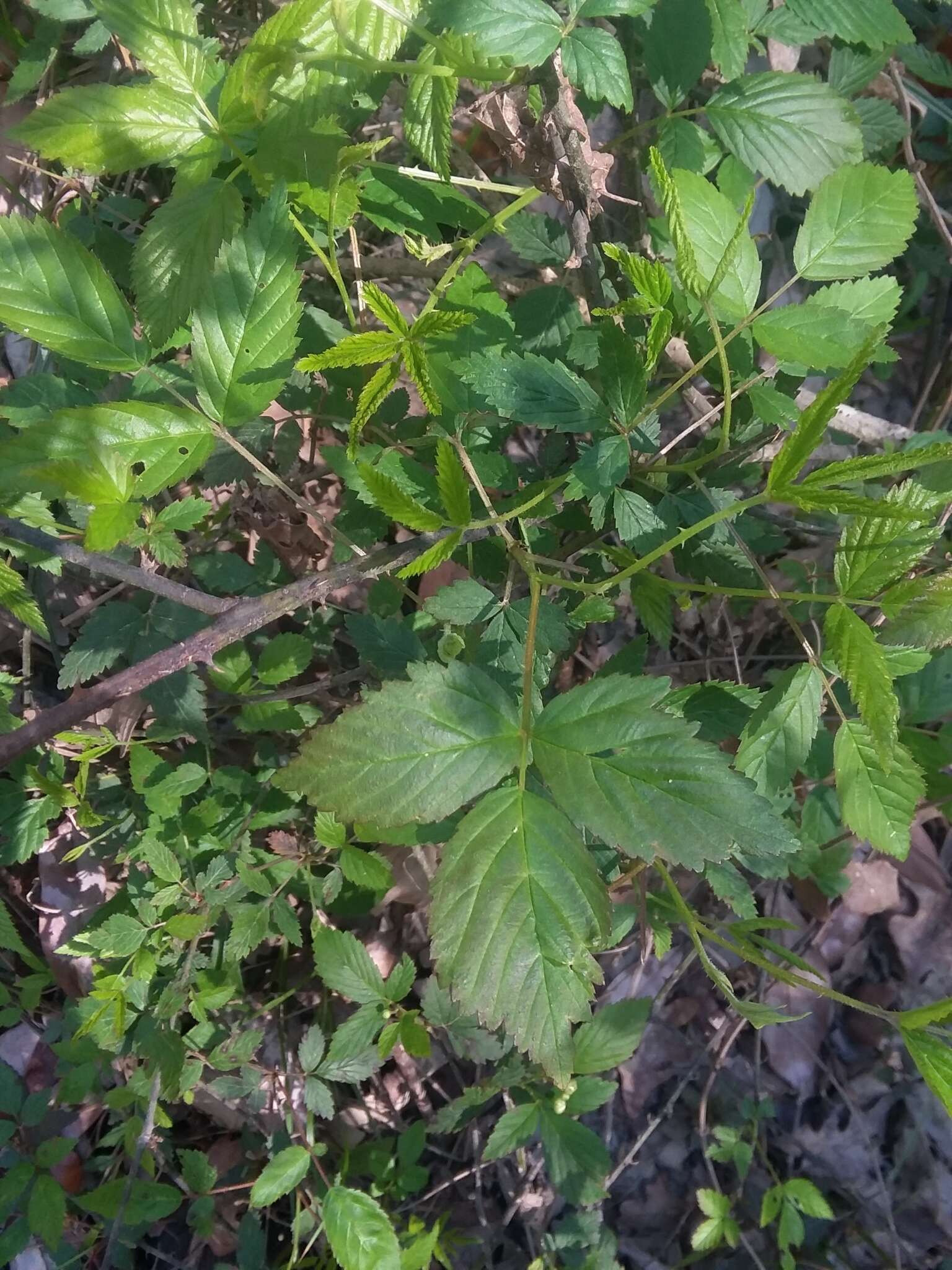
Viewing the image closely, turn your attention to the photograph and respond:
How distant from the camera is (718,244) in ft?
4.25

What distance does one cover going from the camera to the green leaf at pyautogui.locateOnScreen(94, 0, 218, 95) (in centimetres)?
120

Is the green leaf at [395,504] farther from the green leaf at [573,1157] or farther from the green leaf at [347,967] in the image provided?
the green leaf at [573,1157]

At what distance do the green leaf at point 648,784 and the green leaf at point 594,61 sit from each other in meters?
0.88

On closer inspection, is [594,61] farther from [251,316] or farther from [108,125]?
[108,125]

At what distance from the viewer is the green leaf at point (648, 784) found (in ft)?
3.15

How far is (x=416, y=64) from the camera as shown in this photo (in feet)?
3.60

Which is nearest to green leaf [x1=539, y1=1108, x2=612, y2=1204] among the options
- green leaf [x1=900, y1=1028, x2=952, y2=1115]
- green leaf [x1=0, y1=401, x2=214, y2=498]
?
green leaf [x1=900, y1=1028, x2=952, y2=1115]

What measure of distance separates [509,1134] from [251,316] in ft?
5.49

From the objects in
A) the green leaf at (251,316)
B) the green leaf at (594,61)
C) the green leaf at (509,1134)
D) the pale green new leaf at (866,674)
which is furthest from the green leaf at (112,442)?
the green leaf at (509,1134)

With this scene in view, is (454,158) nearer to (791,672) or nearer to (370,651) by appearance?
(370,651)

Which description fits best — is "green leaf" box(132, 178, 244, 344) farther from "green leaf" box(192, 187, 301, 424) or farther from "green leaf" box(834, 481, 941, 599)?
"green leaf" box(834, 481, 941, 599)

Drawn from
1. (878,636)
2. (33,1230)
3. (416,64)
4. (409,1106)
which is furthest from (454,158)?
(33,1230)

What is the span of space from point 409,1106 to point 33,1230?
32.5 inches

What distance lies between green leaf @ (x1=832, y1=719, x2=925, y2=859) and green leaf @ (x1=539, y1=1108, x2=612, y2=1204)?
0.94 meters
